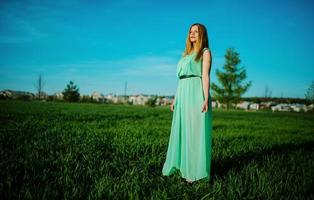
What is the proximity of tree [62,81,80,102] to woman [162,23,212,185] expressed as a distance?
242 feet

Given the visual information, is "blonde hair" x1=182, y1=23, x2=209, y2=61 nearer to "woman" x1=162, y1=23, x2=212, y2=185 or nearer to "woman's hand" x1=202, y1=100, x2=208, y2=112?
"woman" x1=162, y1=23, x2=212, y2=185

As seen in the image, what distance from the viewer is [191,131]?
3.99 meters

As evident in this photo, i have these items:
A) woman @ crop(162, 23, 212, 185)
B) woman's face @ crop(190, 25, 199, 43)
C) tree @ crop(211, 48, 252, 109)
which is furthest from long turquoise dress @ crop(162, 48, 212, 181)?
tree @ crop(211, 48, 252, 109)

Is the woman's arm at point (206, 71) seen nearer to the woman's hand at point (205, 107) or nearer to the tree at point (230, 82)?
the woman's hand at point (205, 107)

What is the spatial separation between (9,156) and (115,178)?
224cm

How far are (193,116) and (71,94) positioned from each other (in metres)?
74.5

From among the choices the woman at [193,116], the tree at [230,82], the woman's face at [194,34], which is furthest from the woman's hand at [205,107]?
the tree at [230,82]

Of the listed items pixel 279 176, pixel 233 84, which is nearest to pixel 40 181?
pixel 279 176

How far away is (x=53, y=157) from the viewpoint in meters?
4.80

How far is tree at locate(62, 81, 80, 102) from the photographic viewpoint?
7406 cm

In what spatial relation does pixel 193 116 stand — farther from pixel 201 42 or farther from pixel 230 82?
pixel 230 82

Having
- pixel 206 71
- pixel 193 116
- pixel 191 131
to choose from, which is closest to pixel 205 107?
pixel 193 116

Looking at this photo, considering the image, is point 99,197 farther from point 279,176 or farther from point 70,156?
point 279,176

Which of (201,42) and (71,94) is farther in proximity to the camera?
(71,94)
